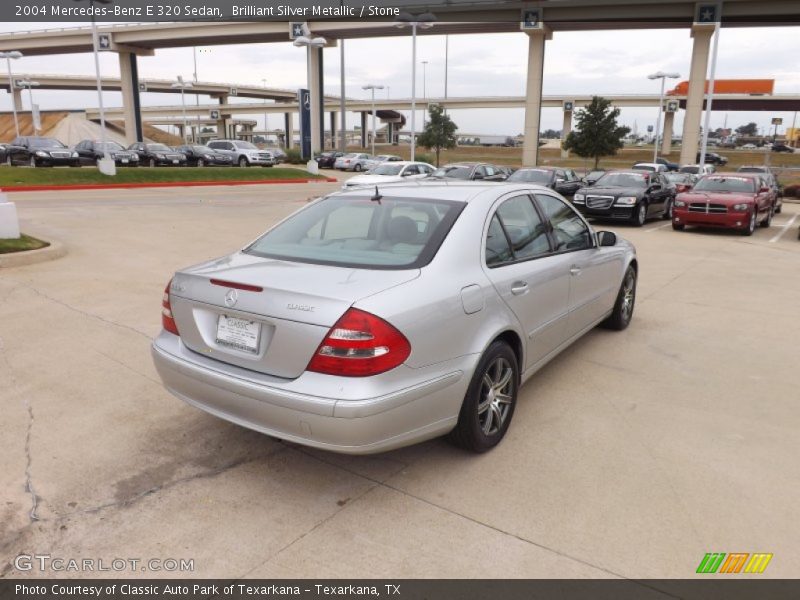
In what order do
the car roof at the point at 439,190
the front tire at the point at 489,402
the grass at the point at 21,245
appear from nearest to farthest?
the front tire at the point at 489,402 → the car roof at the point at 439,190 → the grass at the point at 21,245

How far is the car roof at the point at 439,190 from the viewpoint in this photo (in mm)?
4113

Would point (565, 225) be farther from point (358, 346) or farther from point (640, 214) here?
point (640, 214)

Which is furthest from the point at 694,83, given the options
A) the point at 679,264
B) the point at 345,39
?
the point at 679,264

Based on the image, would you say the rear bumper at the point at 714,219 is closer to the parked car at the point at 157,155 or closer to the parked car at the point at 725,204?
the parked car at the point at 725,204

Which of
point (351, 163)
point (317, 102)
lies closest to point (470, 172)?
point (351, 163)

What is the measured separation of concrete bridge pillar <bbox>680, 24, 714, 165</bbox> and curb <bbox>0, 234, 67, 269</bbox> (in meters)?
43.1

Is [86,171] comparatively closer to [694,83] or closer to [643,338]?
[643,338]

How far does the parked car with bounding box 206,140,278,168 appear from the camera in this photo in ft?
129

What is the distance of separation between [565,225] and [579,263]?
343mm

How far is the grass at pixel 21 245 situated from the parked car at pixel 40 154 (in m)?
22.7

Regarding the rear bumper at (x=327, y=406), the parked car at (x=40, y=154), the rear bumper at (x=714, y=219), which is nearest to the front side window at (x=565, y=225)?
the rear bumper at (x=327, y=406)

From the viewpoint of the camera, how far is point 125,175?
27.2 m

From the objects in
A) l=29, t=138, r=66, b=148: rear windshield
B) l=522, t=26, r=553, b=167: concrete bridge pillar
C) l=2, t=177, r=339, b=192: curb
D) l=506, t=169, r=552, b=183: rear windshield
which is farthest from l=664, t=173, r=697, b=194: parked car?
l=29, t=138, r=66, b=148: rear windshield

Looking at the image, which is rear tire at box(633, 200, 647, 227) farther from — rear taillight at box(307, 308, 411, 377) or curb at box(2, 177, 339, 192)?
curb at box(2, 177, 339, 192)
